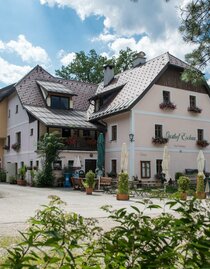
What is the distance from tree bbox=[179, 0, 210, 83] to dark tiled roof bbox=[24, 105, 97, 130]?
18.8 meters

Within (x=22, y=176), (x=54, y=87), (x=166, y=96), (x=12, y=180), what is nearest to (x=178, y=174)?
(x=166, y=96)

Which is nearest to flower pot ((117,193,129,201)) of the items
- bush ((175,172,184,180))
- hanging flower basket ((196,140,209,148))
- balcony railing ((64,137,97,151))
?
bush ((175,172,184,180))

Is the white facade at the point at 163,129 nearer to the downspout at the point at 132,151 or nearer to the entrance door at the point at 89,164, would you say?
the downspout at the point at 132,151

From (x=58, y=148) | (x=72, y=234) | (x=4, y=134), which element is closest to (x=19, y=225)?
(x=72, y=234)

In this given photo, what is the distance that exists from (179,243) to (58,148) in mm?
22721

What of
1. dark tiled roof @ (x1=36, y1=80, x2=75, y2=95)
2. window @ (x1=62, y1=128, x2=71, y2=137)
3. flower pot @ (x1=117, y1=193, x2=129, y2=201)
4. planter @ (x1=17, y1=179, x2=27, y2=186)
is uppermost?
dark tiled roof @ (x1=36, y1=80, x2=75, y2=95)

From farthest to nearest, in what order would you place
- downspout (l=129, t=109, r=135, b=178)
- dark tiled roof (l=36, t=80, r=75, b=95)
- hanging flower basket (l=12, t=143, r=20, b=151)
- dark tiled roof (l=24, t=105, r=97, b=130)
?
hanging flower basket (l=12, t=143, r=20, b=151)
dark tiled roof (l=36, t=80, r=75, b=95)
dark tiled roof (l=24, t=105, r=97, b=130)
downspout (l=129, t=109, r=135, b=178)

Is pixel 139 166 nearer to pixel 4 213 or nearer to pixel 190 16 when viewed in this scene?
pixel 4 213

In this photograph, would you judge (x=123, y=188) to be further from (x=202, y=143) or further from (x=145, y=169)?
(x=202, y=143)

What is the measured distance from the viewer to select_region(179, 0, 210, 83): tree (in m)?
5.56

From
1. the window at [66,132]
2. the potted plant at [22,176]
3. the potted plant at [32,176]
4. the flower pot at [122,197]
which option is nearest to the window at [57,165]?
the potted plant at [32,176]

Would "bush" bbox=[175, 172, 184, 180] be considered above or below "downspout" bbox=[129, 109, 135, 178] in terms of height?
below

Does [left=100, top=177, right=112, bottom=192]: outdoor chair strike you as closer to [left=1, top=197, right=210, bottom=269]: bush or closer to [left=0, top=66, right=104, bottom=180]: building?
[left=0, top=66, right=104, bottom=180]: building

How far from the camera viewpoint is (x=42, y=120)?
25.2m
